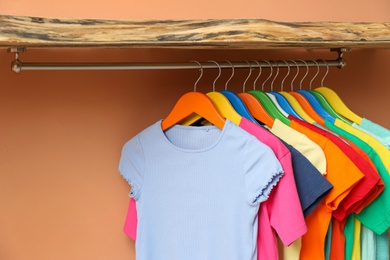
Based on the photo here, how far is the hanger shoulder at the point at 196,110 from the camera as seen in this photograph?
1.78 meters

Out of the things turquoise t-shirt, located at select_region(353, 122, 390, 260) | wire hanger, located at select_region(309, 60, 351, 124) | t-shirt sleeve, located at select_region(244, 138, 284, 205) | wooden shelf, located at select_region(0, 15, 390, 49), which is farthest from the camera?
wire hanger, located at select_region(309, 60, 351, 124)

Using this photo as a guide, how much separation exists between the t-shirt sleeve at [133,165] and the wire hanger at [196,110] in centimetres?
10

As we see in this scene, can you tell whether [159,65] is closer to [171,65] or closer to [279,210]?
[171,65]

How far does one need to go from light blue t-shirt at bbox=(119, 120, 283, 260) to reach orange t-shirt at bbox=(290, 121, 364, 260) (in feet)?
0.57

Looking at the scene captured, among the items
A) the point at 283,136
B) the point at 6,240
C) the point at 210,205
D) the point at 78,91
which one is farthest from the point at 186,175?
the point at 6,240

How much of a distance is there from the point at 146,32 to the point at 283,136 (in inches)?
18.8

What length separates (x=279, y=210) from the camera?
5.56 ft

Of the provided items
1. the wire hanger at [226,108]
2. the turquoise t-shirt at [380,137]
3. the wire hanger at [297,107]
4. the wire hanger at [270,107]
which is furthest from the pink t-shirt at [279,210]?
the turquoise t-shirt at [380,137]

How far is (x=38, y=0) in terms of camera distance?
1886 millimetres

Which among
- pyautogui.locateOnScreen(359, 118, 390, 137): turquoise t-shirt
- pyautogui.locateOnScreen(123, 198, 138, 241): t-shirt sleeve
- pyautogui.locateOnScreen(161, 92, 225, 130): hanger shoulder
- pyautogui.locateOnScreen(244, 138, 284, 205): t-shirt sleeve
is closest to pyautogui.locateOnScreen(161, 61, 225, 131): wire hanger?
pyautogui.locateOnScreen(161, 92, 225, 130): hanger shoulder

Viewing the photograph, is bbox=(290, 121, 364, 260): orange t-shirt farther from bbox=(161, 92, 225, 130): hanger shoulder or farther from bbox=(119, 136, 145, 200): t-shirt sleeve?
bbox=(119, 136, 145, 200): t-shirt sleeve

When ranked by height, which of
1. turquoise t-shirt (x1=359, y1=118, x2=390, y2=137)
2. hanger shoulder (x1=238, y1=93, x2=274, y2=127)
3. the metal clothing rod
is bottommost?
turquoise t-shirt (x1=359, y1=118, x2=390, y2=137)

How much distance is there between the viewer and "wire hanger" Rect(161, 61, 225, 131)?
1.78 m

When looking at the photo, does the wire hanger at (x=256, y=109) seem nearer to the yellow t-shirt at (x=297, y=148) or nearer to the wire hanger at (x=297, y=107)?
the yellow t-shirt at (x=297, y=148)
